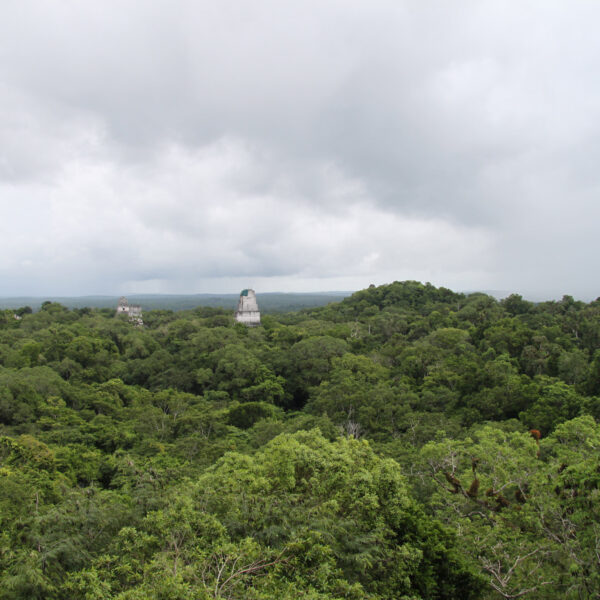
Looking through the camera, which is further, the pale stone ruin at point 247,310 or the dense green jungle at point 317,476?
the pale stone ruin at point 247,310

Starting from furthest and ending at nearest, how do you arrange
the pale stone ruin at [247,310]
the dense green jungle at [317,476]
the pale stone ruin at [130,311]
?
the pale stone ruin at [130,311] < the pale stone ruin at [247,310] < the dense green jungle at [317,476]

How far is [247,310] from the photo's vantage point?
172ft

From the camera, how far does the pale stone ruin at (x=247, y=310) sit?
5200cm

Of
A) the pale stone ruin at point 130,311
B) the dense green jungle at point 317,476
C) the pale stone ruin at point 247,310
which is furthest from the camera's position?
the pale stone ruin at point 130,311

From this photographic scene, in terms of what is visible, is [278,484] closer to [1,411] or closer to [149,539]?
[149,539]

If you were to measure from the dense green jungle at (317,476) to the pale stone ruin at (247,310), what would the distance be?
18.1m

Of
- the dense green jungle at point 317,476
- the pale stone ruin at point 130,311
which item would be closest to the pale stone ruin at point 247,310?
the pale stone ruin at point 130,311

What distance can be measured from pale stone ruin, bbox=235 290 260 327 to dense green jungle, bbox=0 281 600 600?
18.1m

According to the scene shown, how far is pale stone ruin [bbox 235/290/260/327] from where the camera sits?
52000mm

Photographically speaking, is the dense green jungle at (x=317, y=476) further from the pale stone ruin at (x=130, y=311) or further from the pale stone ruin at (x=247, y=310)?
the pale stone ruin at (x=130, y=311)

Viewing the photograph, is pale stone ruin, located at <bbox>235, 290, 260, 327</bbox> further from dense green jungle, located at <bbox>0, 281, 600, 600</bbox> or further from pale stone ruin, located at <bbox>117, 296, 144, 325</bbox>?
dense green jungle, located at <bbox>0, 281, 600, 600</bbox>

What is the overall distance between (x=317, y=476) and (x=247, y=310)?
4343 centimetres

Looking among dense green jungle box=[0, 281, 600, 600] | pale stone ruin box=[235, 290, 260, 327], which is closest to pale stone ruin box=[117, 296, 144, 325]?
pale stone ruin box=[235, 290, 260, 327]

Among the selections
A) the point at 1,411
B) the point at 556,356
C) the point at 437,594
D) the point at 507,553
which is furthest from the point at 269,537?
the point at 556,356
